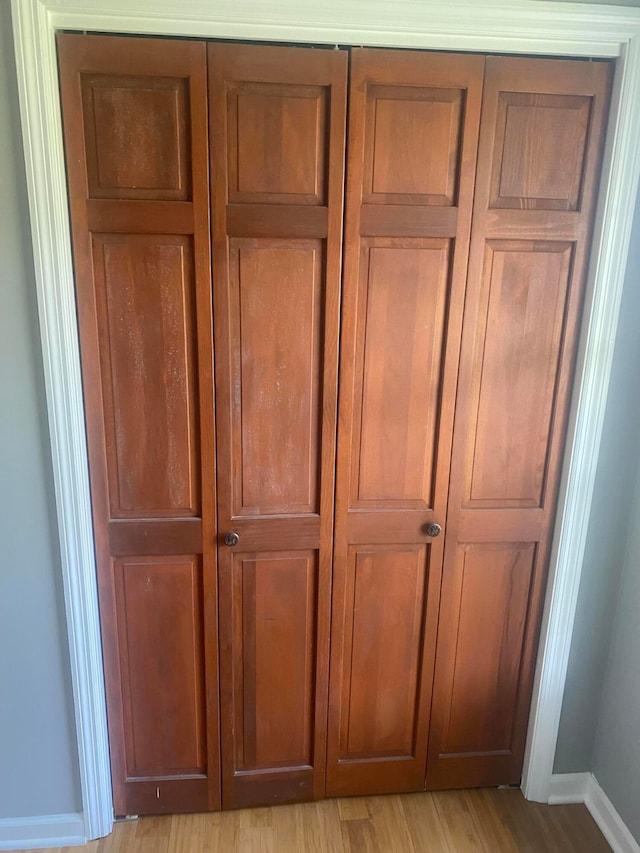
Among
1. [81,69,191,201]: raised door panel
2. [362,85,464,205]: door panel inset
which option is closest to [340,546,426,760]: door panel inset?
[362,85,464,205]: door panel inset

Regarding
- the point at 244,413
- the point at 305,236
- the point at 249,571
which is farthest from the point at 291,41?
the point at 249,571

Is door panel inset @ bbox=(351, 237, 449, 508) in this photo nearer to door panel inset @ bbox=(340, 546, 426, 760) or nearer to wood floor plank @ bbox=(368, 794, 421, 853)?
door panel inset @ bbox=(340, 546, 426, 760)

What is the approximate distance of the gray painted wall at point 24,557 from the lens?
1.35 m

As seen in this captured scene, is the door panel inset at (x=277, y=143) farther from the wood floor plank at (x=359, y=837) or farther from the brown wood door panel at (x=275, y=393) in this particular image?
the wood floor plank at (x=359, y=837)

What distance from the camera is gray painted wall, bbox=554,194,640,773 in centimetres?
156

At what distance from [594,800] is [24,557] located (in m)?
1.84

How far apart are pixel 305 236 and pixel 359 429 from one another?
0.51 meters

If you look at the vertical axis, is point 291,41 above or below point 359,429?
above

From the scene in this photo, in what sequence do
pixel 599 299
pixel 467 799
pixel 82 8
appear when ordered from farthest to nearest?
pixel 467 799 < pixel 599 299 < pixel 82 8

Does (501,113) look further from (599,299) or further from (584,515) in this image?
(584,515)

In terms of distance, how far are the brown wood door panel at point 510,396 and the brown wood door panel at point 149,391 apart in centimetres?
68

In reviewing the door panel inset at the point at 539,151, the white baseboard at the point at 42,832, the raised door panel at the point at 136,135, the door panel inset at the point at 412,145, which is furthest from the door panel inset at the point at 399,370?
the white baseboard at the point at 42,832

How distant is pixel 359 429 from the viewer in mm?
1570

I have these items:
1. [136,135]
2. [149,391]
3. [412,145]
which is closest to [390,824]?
[149,391]
